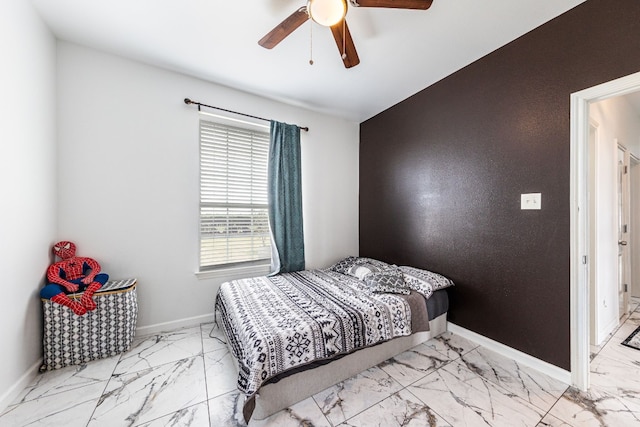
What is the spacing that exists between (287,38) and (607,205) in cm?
345

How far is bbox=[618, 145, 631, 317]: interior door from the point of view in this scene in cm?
274

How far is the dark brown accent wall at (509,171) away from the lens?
1688 millimetres

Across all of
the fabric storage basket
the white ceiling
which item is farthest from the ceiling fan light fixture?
the fabric storage basket

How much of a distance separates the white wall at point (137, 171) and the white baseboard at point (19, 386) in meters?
0.69

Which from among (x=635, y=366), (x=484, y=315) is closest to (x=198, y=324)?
(x=484, y=315)

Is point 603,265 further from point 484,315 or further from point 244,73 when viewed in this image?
point 244,73

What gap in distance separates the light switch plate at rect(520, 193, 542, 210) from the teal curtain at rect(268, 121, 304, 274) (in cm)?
221

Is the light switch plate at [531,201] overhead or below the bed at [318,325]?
overhead

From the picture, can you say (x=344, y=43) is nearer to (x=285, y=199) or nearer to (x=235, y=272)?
(x=285, y=199)

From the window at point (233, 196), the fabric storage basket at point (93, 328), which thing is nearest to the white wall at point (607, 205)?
the window at point (233, 196)

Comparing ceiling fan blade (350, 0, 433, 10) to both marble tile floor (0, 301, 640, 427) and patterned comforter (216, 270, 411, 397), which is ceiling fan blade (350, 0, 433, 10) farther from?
marble tile floor (0, 301, 640, 427)

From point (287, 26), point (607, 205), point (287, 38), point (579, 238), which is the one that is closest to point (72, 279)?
point (287, 26)

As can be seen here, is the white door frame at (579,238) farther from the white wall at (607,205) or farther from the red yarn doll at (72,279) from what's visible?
the red yarn doll at (72,279)

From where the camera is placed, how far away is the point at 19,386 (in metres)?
1.57
